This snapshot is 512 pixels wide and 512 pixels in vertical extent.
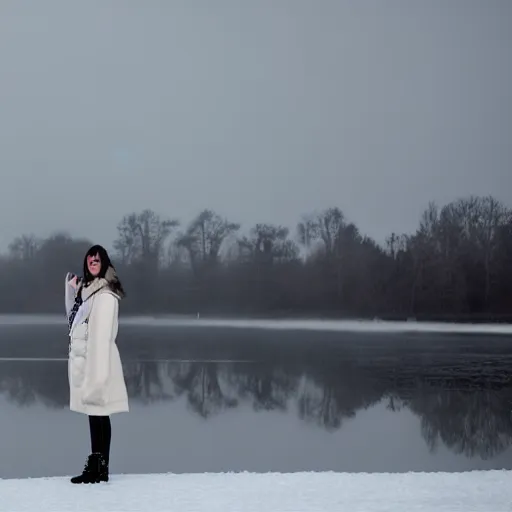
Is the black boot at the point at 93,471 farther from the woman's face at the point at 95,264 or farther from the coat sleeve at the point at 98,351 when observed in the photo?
the woman's face at the point at 95,264

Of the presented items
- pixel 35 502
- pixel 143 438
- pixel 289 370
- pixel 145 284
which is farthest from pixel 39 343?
pixel 35 502

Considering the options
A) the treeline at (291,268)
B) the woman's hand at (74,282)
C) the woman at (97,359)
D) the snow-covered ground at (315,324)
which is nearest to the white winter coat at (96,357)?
the woman at (97,359)

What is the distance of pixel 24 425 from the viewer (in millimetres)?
8586

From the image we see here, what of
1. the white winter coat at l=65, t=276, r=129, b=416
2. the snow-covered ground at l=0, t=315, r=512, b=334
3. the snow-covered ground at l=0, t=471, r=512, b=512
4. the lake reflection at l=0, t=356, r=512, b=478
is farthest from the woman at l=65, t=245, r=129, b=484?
the snow-covered ground at l=0, t=315, r=512, b=334

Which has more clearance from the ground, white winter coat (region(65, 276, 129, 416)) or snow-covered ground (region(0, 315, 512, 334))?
A: white winter coat (region(65, 276, 129, 416))

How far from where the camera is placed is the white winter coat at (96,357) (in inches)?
145

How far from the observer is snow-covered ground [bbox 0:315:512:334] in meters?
20.2

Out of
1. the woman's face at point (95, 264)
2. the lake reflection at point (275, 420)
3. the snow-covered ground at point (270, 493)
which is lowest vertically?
the lake reflection at point (275, 420)

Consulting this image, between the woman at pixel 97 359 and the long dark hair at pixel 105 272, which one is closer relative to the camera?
the woman at pixel 97 359

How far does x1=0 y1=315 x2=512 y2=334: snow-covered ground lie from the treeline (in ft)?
0.91

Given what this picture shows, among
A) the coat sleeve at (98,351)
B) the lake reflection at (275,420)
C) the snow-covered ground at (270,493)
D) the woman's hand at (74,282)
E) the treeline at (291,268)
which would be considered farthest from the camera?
the treeline at (291,268)

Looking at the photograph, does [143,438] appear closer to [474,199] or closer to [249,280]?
[249,280]

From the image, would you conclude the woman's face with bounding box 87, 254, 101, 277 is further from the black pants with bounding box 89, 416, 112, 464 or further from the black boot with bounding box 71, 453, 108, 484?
the black boot with bounding box 71, 453, 108, 484

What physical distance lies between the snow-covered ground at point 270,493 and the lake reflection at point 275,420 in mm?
3236
